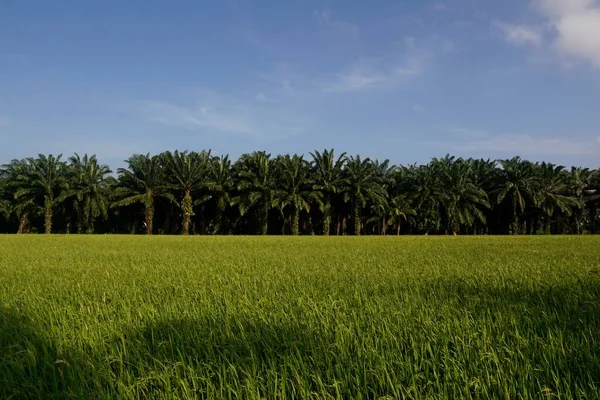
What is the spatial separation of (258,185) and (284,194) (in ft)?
7.99

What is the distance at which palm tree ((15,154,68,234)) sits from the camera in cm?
4041

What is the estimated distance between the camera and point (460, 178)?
41281mm

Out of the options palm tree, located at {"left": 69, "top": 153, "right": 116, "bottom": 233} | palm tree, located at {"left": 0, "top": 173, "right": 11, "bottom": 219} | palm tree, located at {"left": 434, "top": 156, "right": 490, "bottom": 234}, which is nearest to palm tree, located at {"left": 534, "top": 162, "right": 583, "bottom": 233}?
palm tree, located at {"left": 434, "top": 156, "right": 490, "bottom": 234}

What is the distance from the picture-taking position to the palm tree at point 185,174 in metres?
39.9

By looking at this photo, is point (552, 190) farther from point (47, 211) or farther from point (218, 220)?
point (47, 211)

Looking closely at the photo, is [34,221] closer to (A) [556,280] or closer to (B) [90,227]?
(B) [90,227]

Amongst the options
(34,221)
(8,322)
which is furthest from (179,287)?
(34,221)

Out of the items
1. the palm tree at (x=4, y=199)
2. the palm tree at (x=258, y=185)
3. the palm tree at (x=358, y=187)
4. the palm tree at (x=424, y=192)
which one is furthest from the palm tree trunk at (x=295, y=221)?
the palm tree at (x=4, y=199)

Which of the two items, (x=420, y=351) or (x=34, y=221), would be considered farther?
(x=34, y=221)

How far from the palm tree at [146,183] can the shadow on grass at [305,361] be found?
3722 centimetres

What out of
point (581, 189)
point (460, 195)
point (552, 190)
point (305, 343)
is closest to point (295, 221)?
point (460, 195)

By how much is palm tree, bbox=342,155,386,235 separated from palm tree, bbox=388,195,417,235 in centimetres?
155

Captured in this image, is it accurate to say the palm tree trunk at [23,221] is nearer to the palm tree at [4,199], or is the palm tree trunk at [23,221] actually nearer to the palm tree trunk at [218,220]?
the palm tree at [4,199]

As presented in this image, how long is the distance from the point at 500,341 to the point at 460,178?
4070cm
